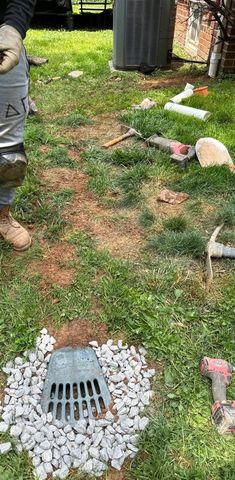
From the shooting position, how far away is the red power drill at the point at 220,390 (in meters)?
1.65

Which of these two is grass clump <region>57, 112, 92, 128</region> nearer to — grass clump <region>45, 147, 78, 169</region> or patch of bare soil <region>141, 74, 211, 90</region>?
grass clump <region>45, 147, 78, 169</region>

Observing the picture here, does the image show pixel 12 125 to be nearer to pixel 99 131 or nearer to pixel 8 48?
pixel 8 48

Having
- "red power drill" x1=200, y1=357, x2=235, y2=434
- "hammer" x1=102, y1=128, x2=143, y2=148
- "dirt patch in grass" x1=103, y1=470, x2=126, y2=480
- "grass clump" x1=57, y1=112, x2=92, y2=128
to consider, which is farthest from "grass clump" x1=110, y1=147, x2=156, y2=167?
"dirt patch in grass" x1=103, y1=470, x2=126, y2=480

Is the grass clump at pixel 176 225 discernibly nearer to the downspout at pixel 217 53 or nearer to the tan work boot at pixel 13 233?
the tan work boot at pixel 13 233

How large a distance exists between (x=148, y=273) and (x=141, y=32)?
441 centimetres

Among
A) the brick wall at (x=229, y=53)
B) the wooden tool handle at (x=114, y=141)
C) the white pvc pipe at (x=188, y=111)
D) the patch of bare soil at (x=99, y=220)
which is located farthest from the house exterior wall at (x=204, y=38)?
the patch of bare soil at (x=99, y=220)

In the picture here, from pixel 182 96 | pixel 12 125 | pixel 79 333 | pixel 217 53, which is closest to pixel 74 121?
pixel 182 96

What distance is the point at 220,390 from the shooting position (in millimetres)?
1756

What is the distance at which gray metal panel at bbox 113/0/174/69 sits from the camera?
543cm

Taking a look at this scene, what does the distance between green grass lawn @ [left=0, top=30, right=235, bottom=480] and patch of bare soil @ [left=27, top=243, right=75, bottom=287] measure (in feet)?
0.08

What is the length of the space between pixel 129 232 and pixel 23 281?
0.78 meters

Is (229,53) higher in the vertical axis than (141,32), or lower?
lower

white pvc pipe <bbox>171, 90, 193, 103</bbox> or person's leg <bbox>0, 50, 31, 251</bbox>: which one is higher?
person's leg <bbox>0, 50, 31, 251</bbox>

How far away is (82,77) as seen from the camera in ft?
18.1
